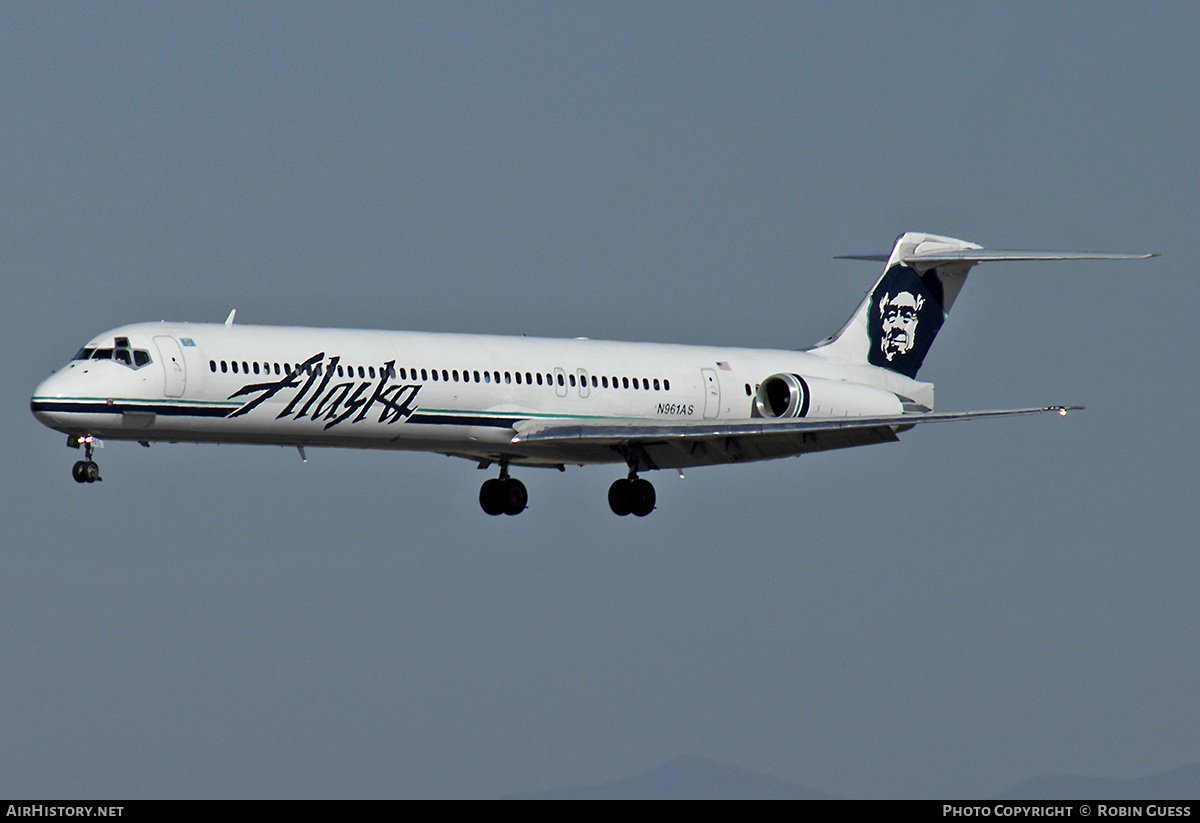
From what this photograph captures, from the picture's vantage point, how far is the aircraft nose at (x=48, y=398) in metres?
35.6

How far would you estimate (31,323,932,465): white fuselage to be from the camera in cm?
3628

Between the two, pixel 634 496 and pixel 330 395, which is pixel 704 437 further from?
pixel 330 395

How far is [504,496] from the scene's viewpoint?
144 feet

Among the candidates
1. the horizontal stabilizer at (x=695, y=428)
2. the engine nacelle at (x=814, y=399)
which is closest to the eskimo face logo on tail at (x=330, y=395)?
the horizontal stabilizer at (x=695, y=428)

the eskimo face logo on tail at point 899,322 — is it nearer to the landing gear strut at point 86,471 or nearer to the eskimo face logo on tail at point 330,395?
the eskimo face logo on tail at point 330,395

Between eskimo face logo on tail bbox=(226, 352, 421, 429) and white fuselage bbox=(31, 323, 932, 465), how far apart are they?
0.06 ft

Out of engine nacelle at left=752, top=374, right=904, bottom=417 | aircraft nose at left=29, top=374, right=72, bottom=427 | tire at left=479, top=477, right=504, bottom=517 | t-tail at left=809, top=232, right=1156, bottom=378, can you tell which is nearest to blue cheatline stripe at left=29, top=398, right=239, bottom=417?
aircraft nose at left=29, top=374, right=72, bottom=427

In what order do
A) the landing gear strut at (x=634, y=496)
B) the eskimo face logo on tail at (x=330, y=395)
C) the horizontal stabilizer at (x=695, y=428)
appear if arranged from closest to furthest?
the eskimo face logo on tail at (x=330, y=395), the horizontal stabilizer at (x=695, y=428), the landing gear strut at (x=634, y=496)

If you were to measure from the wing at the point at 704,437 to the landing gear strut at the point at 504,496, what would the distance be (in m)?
2.13

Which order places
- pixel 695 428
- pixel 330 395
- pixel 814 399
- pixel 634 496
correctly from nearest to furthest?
1. pixel 330 395
2. pixel 695 428
3. pixel 634 496
4. pixel 814 399

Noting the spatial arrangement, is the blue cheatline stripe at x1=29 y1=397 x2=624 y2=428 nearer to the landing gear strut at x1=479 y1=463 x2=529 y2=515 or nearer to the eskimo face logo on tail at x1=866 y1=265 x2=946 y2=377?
the landing gear strut at x1=479 y1=463 x2=529 y2=515

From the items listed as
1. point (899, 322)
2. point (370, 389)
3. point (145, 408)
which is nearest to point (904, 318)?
point (899, 322)

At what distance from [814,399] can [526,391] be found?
728 centimetres

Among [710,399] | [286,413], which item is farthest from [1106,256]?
[286,413]
